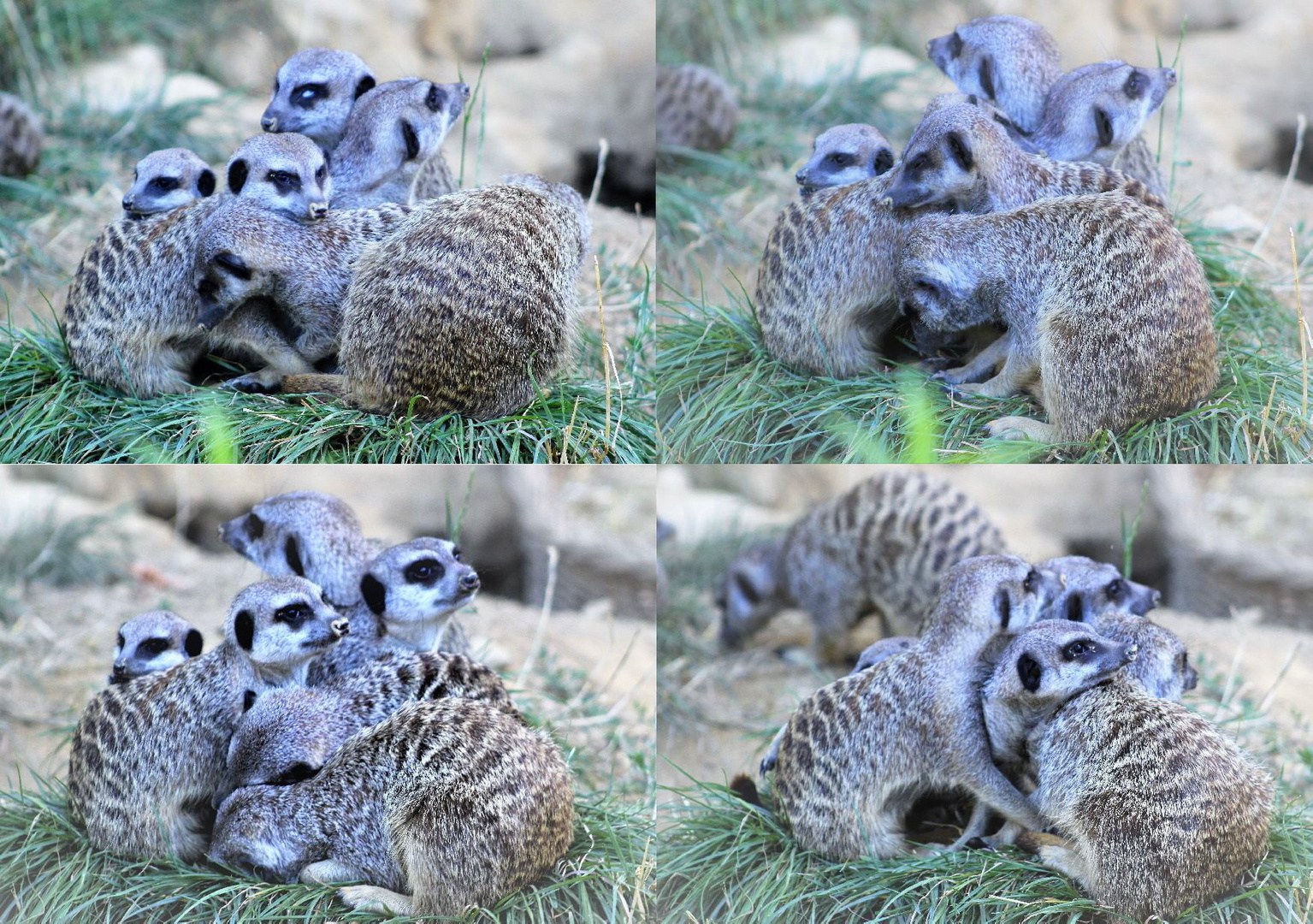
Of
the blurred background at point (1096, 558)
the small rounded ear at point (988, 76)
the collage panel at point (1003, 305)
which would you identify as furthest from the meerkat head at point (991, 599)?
the small rounded ear at point (988, 76)

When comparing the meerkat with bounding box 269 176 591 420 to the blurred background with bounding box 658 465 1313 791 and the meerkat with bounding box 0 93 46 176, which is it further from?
the meerkat with bounding box 0 93 46 176

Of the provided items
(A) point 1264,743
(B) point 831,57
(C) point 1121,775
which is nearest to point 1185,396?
(C) point 1121,775

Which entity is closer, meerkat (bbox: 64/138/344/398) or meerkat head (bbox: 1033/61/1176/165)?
meerkat (bbox: 64/138/344/398)

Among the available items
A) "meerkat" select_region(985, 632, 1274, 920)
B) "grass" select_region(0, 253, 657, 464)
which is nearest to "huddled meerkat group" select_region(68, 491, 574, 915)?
"grass" select_region(0, 253, 657, 464)

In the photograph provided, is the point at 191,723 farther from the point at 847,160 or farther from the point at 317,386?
→ the point at 847,160

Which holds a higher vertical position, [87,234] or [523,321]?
[523,321]

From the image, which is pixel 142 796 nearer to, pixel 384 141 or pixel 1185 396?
pixel 384 141
